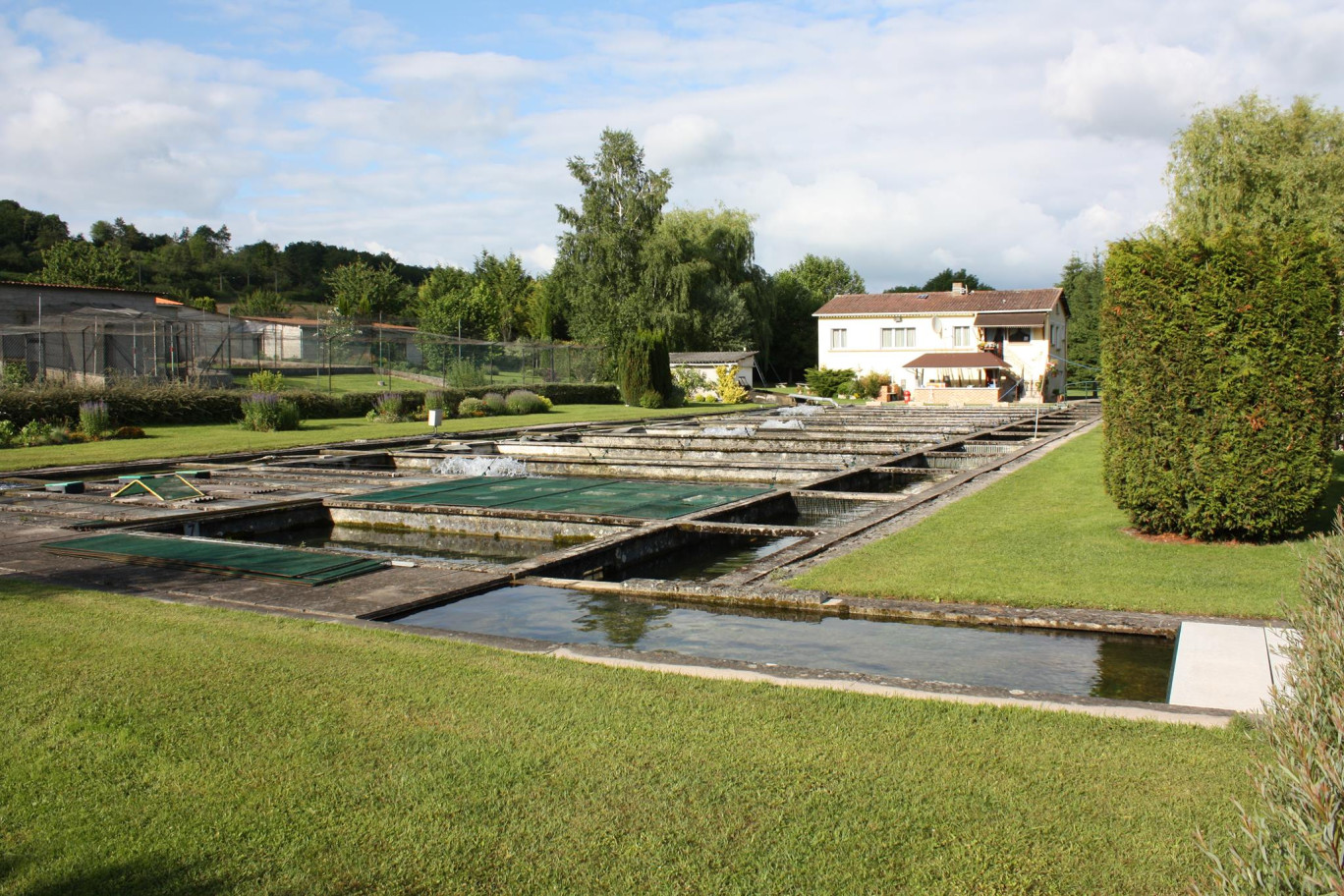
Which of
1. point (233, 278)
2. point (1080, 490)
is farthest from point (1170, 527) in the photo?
point (233, 278)

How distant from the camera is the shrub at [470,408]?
32.3m

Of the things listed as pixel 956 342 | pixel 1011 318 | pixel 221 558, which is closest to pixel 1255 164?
pixel 1011 318

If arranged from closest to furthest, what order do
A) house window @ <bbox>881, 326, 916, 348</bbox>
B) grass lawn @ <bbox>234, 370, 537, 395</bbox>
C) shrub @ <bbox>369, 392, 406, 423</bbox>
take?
shrub @ <bbox>369, 392, 406, 423</bbox>
grass lawn @ <bbox>234, 370, 537, 395</bbox>
house window @ <bbox>881, 326, 916, 348</bbox>

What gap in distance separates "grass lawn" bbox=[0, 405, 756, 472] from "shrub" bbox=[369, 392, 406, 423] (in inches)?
23.9

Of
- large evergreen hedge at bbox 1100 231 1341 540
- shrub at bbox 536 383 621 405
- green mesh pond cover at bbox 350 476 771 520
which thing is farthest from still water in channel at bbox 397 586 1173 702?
shrub at bbox 536 383 621 405

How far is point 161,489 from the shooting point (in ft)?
44.9

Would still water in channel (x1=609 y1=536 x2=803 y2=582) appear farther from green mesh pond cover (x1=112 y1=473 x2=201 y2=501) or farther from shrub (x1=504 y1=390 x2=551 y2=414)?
shrub (x1=504 y1=390 x2=551 y2=414)

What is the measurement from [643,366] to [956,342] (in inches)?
752

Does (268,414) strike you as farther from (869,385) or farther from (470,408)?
(869,385)

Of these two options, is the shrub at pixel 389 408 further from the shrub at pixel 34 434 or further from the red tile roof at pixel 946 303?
the red tile roof at pixel 946 303

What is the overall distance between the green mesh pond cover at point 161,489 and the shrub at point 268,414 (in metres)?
10.7

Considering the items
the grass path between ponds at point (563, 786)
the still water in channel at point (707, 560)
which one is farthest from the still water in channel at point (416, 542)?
the grass path between ponds at point (563, 786)

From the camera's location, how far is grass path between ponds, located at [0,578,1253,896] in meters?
3.01

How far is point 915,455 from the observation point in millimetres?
18562
